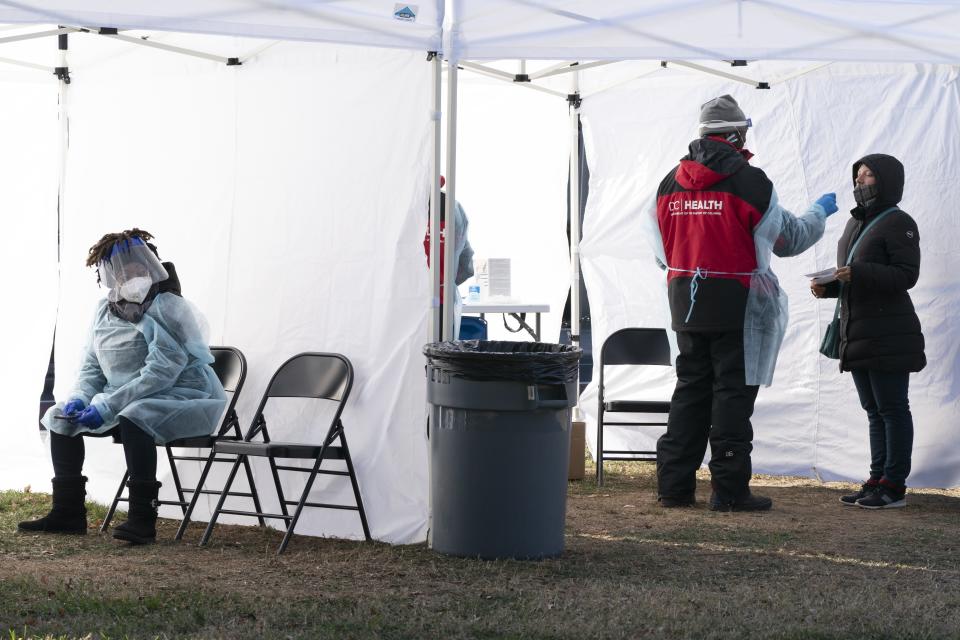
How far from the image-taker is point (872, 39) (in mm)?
5211

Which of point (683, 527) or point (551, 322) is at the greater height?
point (551, 322)

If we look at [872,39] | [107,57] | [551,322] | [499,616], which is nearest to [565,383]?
[499,616]

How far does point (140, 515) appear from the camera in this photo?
17.5ft

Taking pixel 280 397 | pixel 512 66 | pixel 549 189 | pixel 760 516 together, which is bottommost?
pixel 760 516

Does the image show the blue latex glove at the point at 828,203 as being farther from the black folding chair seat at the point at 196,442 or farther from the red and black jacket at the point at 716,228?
the black folding chair seat at the point at 196,442

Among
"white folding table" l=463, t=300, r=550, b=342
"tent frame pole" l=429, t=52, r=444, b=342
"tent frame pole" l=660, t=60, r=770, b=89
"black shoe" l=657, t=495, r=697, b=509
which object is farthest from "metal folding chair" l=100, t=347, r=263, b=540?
"tent frame pole" l=660, t=60, r=770, b=89

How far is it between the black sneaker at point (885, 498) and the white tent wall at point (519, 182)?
8.72 ft

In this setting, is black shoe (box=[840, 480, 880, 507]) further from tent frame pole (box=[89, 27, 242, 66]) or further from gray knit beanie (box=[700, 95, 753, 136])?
tent frame pole (box=[89, 27, 242, 66])

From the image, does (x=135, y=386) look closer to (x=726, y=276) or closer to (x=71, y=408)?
(x=71, y=408)

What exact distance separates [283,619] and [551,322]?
4.76m

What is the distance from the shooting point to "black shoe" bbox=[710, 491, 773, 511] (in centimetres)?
605

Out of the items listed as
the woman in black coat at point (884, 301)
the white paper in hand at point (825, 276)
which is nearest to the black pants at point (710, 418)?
the white paper in hand at point (825, 276)

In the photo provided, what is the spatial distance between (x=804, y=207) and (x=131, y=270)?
3770 millimetres

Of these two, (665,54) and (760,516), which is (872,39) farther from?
(760,516)
